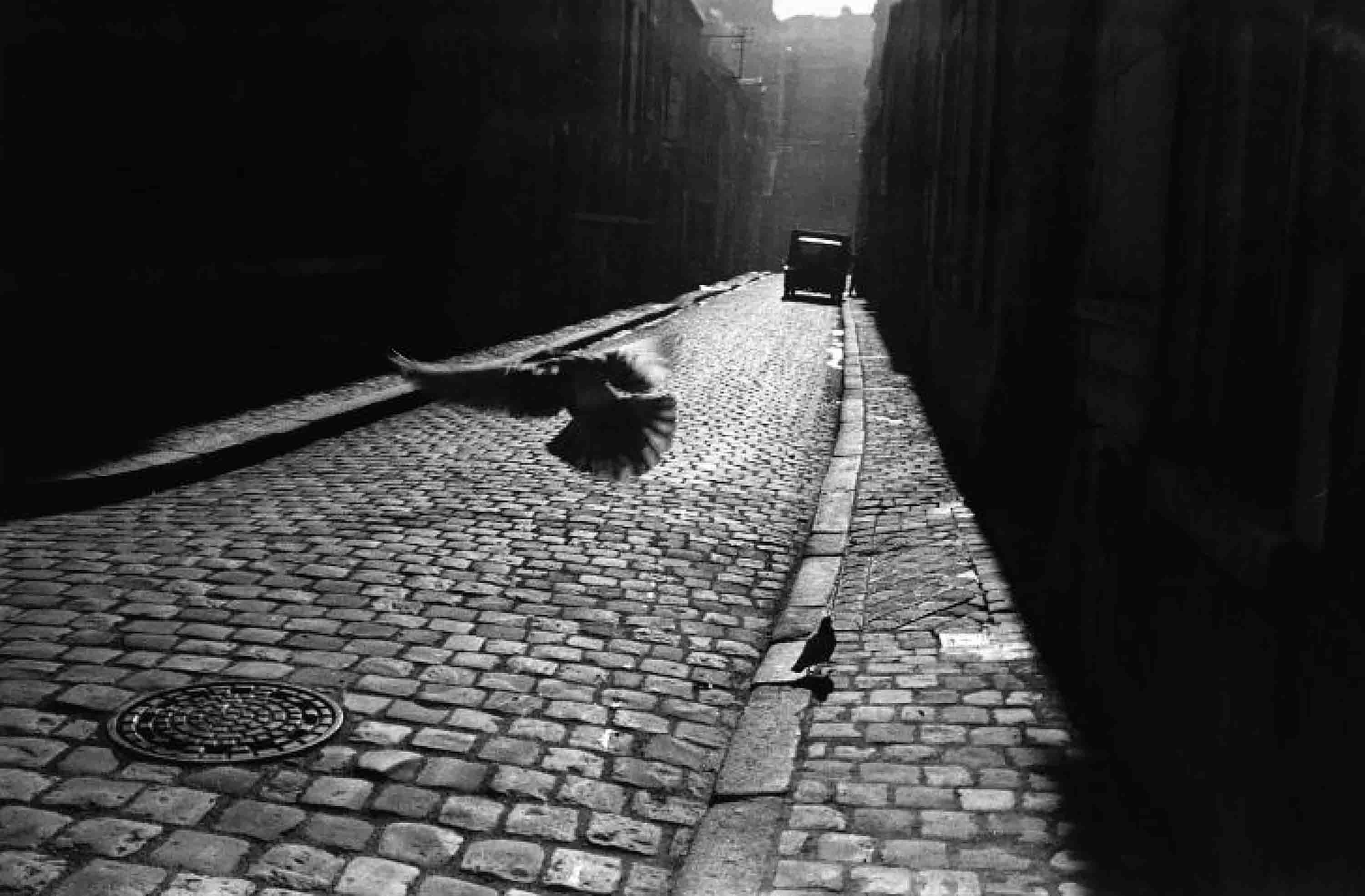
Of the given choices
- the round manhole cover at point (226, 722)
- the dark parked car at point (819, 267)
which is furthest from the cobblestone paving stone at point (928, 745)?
the dark parked car at point (819, 267)

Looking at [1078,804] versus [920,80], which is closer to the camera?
[1078,804]

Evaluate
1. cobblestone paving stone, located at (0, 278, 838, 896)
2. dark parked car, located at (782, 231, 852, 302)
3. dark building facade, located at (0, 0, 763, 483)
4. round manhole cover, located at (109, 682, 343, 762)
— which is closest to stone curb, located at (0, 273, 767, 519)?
cobblestone paving stone, located at (0, 278, 838, 896)

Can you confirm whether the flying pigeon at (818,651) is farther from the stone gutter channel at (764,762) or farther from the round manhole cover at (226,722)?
the round manhole cover at (226,722)

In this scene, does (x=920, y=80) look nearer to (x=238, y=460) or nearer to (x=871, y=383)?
(x=871, y=383)

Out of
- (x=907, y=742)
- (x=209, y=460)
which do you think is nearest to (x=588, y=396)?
(x=907, y=742)

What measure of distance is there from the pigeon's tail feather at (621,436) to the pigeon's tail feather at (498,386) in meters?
0.23

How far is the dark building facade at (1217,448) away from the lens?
2656 mm

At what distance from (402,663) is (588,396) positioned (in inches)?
68.4

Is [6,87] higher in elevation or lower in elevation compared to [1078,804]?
higher

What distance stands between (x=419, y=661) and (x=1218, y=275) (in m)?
3.06

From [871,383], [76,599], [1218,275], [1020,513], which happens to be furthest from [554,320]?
[1218,275]

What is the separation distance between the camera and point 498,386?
3.49 meters

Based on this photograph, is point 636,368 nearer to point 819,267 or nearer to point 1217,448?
point 1217,448

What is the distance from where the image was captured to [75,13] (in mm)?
10922
